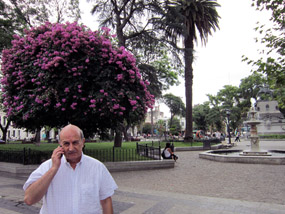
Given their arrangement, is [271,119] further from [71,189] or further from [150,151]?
[71,189]

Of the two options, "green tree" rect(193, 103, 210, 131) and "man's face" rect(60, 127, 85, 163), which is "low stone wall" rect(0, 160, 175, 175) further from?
"green tree" rect(193, 103, 210, 131)

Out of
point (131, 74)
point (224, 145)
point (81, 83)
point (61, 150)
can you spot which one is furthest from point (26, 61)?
point (224, 145)

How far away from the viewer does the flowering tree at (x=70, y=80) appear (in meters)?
9.54

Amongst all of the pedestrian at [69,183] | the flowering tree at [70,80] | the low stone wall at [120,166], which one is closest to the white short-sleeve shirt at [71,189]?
the pedestrian at [69,183]

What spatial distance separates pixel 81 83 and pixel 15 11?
419 inches

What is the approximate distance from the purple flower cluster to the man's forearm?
732 cm

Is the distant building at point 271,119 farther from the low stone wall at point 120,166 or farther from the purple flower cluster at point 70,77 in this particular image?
the purple flower cluster at point 70,77

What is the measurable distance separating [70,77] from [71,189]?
8092 millimetres

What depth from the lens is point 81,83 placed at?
31.9 feet

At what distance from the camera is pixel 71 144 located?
7.14 ft

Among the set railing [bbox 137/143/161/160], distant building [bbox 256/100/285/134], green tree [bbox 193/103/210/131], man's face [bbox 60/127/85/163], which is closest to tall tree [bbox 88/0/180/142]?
railing [bbox 137/143/161/160]

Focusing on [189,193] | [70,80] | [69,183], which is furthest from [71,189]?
[70,80]

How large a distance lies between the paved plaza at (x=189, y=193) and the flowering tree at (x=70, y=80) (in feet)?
8.99

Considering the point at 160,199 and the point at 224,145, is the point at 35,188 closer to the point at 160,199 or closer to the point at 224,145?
the point at 160,199
